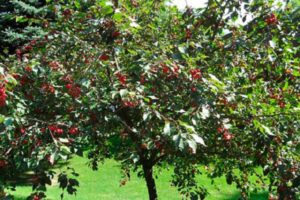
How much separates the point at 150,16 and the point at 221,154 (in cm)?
177

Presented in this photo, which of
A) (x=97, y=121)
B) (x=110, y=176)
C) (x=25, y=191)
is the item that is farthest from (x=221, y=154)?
(x=110, y=176)

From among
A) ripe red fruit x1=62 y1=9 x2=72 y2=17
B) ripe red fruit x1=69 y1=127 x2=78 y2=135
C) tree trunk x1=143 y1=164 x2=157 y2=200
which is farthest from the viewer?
tree trunk x1=143 y1=164 x2=157 y2=200

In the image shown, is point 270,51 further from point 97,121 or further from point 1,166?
point 1,166

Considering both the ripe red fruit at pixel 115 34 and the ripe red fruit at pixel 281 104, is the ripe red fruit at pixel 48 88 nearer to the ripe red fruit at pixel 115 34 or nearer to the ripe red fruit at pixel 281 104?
the ripe red fruit at pixel 115 34

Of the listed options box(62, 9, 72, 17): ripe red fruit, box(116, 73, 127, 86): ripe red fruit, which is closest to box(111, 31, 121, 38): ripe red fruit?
box(116, 73, 127, 86): ripe red fruit

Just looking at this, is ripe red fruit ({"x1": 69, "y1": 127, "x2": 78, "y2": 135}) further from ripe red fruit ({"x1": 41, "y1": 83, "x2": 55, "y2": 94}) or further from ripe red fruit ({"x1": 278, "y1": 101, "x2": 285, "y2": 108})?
ripe red fruit ({"x1": 278, "y1": 101, "x2": 285, "y2": 108})

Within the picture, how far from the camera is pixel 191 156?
4.84m

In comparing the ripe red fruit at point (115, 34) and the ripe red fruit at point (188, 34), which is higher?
the ripe red fruit at point (188, 34)

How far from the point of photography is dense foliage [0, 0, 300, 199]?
10.7 ft

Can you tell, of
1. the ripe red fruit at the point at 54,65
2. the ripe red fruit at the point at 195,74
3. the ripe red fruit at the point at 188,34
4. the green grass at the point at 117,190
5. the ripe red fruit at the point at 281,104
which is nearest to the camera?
the ripe red fruit at the point at 195,74

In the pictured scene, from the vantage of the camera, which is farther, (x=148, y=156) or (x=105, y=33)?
(x=148, y=156)

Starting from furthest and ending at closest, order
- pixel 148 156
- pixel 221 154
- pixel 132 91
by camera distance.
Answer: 1. pixel 148 156
2. pixel 221 154
3. pixel 132 91

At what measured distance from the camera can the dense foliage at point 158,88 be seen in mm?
3260

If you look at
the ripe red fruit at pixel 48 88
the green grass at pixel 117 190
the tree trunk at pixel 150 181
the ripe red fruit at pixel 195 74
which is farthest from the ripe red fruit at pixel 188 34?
the green grass at pixel 117 190
